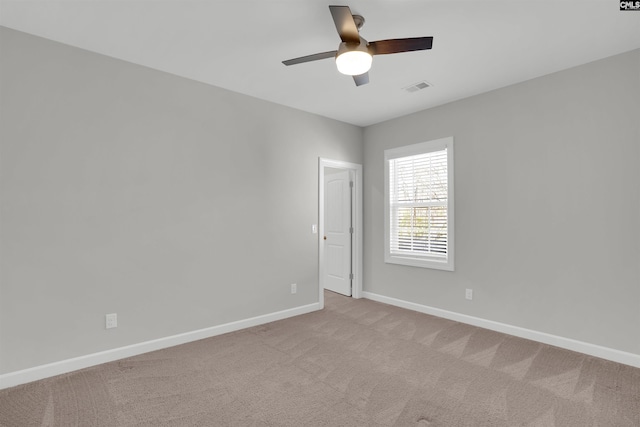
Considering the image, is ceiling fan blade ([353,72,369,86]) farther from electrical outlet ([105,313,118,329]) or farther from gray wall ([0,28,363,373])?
electrical outlet ([105,313,118,329])

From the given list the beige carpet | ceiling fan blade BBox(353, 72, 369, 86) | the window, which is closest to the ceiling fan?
ceiling fan blade BBox(353, 72, 369, 86)

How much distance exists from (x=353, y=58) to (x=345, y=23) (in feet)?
0.81

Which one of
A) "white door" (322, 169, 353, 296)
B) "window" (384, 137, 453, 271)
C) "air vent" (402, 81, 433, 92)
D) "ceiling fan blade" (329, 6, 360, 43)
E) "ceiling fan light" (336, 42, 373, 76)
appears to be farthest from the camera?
"white door" (322, 169, 353, 296)

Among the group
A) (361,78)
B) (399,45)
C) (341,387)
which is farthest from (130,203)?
(399,45)

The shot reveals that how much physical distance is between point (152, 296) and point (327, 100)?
9.67ft

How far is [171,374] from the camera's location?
271 cm

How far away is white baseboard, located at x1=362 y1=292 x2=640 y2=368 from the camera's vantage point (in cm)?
291

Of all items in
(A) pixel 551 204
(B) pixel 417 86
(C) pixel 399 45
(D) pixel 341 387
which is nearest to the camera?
(C) pixel 399 45

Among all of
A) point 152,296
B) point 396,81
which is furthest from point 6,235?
point 396,81

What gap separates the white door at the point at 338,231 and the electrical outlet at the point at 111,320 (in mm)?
3221

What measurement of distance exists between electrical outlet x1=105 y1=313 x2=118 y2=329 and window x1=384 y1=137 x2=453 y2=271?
11.4 ft

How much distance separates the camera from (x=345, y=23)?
2041 millimetres

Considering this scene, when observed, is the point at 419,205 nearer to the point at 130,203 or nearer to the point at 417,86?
the point at 417,86

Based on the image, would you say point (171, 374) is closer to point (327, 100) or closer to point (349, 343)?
point (349, 343)
